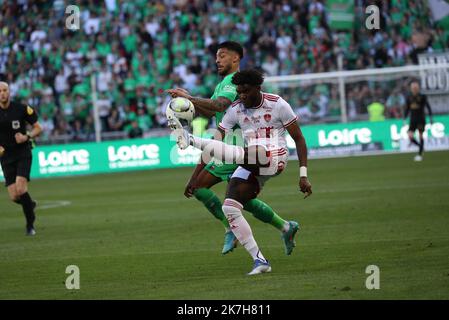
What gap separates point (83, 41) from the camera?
1452 inches

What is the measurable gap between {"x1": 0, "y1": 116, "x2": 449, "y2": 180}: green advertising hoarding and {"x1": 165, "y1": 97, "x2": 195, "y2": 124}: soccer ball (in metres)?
22.3

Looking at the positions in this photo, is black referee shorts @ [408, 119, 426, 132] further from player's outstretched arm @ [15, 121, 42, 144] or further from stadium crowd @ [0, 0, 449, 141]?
player's outstretched arm @ [15, 121, 42, 144]

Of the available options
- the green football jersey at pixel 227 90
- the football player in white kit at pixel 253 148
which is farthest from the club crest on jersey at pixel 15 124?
the football player in white kit at pixel 253 148

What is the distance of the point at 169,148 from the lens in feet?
108

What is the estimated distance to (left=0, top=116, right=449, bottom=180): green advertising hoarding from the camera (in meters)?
32.7

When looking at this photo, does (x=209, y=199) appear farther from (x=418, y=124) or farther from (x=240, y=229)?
(x=418, y=124)

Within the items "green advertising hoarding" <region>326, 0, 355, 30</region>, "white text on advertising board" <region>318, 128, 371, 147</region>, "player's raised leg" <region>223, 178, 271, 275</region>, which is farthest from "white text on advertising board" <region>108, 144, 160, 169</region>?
"player's raised leg" <region>223, 178, 271, 275</region>

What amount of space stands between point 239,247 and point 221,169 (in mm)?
1382

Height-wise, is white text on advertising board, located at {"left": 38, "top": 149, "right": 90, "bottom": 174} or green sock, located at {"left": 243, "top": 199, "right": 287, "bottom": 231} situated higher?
green sock, located at {"left": 243, "top": 199, "right": 287, "bottom": 231}

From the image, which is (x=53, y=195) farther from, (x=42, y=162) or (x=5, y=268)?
(x=5, y=268)

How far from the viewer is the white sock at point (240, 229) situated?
1032cm
